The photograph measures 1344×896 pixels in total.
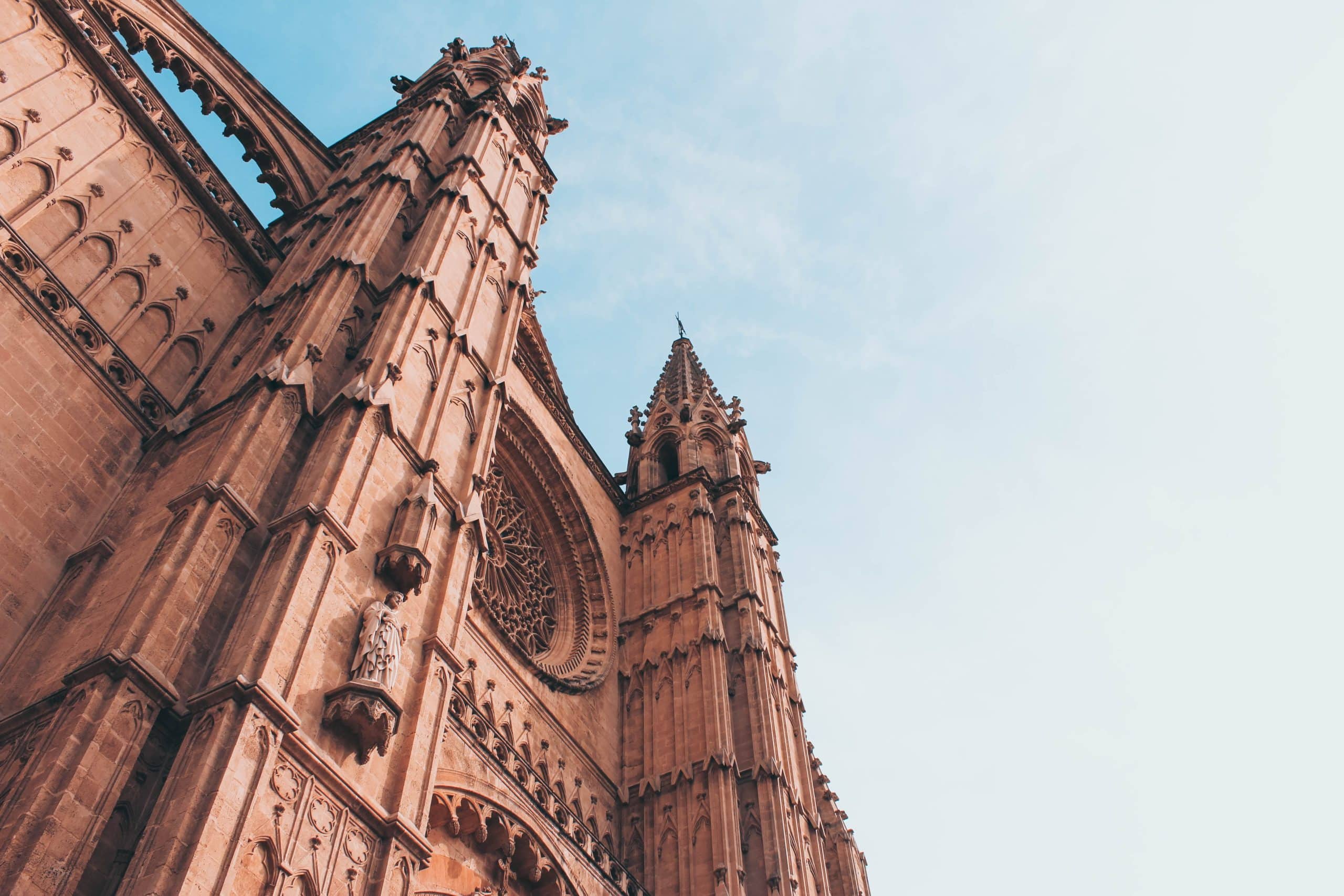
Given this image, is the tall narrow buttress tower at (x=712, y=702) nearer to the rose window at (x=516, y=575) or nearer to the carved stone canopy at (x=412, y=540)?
the rose window at (x=516, y=575)

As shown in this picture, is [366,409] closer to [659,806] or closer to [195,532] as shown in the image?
[195,532]

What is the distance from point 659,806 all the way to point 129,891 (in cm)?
1122

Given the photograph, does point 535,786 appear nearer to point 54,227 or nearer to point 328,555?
point 328,555

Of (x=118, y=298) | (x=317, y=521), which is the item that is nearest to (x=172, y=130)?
(x=118, y=298)

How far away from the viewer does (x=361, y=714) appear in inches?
326

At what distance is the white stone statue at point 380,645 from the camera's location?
8664mm

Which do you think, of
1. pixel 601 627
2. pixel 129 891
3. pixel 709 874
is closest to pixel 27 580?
pixel 129 891

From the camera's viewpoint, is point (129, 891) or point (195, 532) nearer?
point (129, 891)

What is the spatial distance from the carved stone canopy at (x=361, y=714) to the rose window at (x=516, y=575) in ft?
24.4

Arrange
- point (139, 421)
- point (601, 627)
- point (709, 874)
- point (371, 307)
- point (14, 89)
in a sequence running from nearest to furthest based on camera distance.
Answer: point (139, 421)
point (14, 89)
point (371, 307)
point (709, 874)
point (601, 627)

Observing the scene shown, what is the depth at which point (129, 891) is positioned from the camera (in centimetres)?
631

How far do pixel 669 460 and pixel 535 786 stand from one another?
1461 cm

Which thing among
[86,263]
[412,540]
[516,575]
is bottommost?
[412,540]

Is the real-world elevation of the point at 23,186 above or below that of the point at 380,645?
above
